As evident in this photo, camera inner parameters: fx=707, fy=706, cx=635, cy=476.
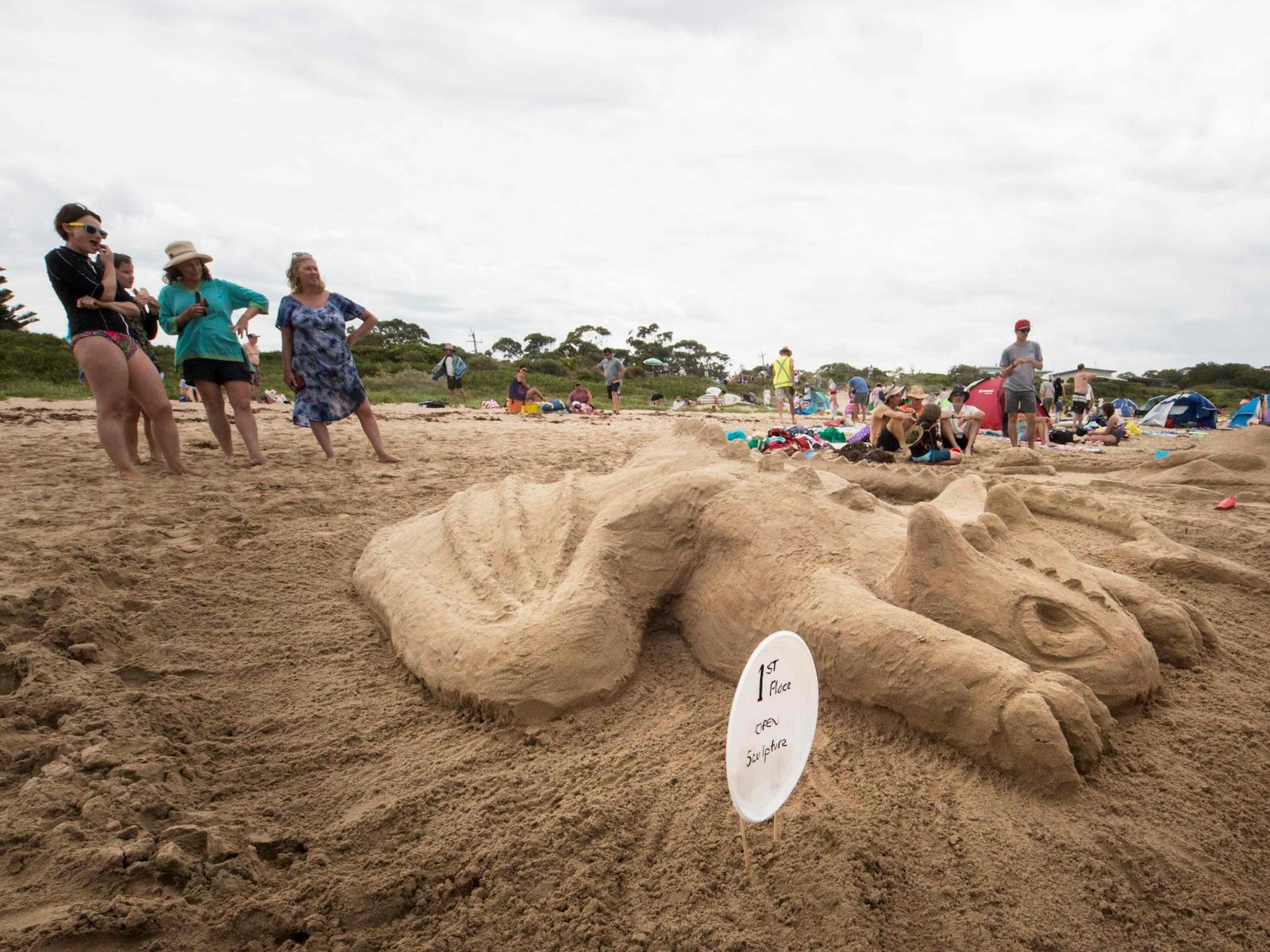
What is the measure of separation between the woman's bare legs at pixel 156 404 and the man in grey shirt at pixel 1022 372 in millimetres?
8081

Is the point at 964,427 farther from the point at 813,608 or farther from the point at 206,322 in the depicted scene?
the point at 206,322

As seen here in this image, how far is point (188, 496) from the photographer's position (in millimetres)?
3998

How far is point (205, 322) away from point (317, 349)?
0.67 m

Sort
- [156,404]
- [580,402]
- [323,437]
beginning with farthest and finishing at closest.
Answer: [580,402] < [323,437] < [156,404]

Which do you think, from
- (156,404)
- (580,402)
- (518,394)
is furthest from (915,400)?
(580,402)

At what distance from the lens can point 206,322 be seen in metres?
4.51

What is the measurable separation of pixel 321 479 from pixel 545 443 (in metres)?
2.78

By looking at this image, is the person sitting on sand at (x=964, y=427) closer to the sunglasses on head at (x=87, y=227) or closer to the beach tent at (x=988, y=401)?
the beach tent at (x=988, y=401)

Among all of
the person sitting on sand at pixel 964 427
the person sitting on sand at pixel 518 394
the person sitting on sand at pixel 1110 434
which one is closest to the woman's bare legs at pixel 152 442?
the person sitting on sand at pixel 964 427

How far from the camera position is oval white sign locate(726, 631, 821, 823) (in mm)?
1344

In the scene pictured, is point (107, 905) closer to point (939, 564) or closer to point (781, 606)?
point (781, 606)

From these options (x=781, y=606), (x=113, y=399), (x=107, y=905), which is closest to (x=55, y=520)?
(x=113, y=399)

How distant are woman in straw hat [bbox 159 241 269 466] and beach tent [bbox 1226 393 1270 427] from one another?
13.8 meters

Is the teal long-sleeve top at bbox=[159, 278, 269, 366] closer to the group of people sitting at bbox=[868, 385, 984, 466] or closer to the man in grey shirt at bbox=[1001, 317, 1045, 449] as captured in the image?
the group of people sitting at bbox=[868, 385, 984, 466]
